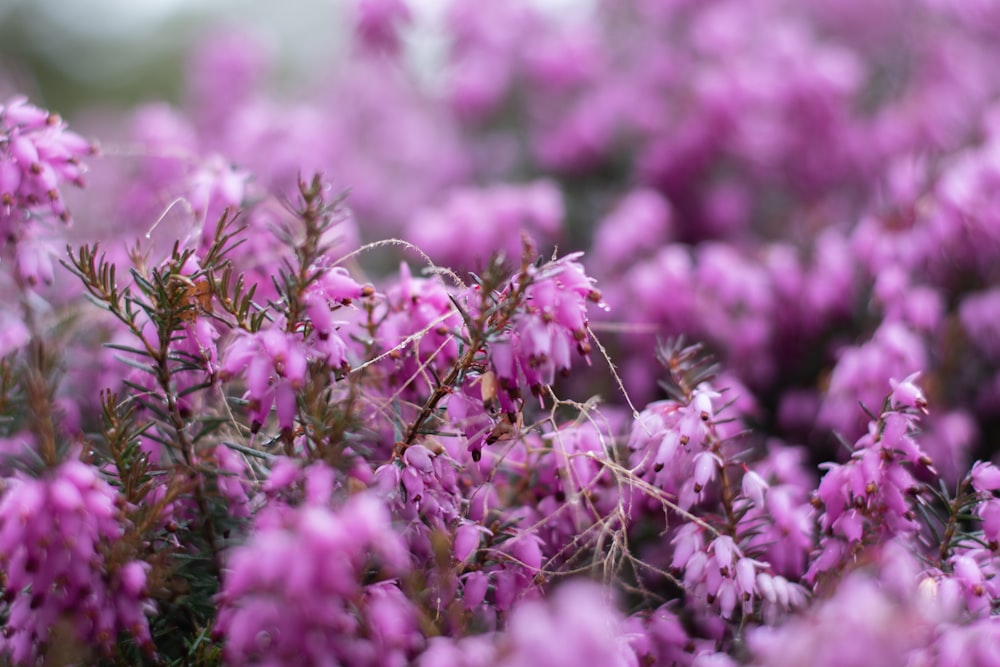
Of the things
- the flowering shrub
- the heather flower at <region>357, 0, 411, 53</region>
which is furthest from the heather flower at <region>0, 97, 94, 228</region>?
the heather flower at <region>357, 0, 411, 53</region>

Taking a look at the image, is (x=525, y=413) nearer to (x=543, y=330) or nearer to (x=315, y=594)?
(x=543, y=330)

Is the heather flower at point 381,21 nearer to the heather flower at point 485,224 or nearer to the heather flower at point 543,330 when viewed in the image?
the heather flower at point 485,224

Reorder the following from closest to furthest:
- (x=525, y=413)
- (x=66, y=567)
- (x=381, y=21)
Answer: (x=66, y=567) → (x=525, y=413) → (x=381, y=21)

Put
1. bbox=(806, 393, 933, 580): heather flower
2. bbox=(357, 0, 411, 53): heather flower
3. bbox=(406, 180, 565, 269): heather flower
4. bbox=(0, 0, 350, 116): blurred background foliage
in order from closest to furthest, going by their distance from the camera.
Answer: bbox=(806, 393, 933, 580): heather flower, bbox=(406, 180, 565, 269): heather flower, bbox=(357, 0, 411, 53): heather flower, bbox=(0, 0, 350, 116): blurred background foliage

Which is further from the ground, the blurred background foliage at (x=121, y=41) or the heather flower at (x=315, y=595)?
the blurred background foliage at (x=121, y=41)

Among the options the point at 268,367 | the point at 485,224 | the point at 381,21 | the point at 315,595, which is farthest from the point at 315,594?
the point at 381,21

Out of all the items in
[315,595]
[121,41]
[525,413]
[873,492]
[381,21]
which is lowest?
[873,492]

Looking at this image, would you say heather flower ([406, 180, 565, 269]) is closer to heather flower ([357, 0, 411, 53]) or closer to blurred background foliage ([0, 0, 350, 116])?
heather flower ([357, 0, 411, 53])

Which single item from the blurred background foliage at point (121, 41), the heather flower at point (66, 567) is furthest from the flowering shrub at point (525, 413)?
the blurred background foliage at point (121, 41)

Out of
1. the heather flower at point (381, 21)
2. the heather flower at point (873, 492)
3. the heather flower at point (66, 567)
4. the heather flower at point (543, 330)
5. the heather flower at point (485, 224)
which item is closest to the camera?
the heather flower at point (66, 567)
